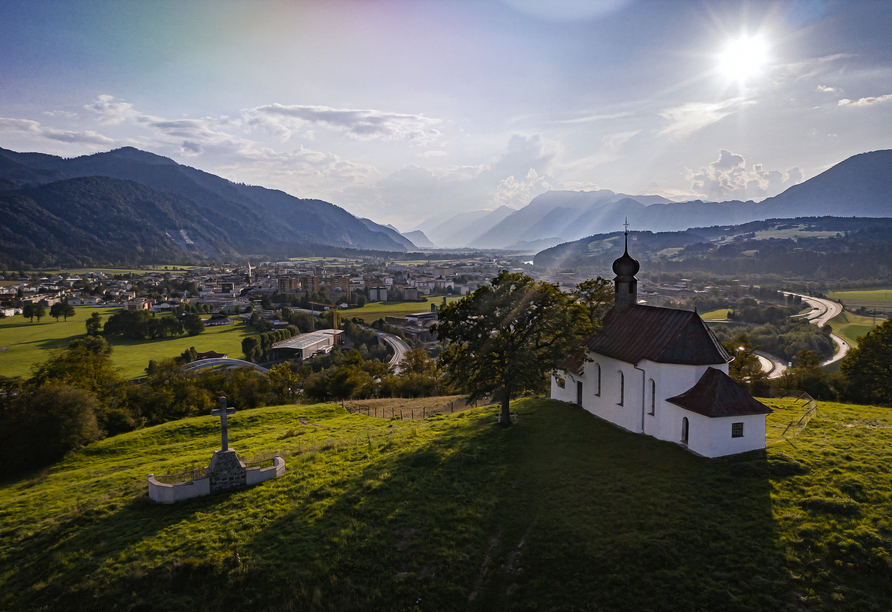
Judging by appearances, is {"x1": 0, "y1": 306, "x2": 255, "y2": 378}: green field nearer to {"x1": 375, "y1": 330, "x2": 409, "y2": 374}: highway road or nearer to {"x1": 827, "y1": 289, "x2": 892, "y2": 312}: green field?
{"x1": 375, "y1": 330, "x2": 409, "y2": 374}: highway road

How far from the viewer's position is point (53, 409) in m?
28.1

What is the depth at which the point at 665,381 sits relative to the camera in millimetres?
23094

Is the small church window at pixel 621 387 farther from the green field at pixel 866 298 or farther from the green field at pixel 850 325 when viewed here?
the green field at pixel 866 298

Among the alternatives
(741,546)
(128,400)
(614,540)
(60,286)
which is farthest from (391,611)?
(60,286)

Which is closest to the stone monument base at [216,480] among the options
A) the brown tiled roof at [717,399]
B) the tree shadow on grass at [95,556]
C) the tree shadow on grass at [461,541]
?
the tree shadow on grass at [95,556]

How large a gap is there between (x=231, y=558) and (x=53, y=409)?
23757 millimetres

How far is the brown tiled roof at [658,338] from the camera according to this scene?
2280 centimetres

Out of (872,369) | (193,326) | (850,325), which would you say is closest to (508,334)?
(872,369)

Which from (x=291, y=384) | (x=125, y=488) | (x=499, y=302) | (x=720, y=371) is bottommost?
(x=291, y=384)

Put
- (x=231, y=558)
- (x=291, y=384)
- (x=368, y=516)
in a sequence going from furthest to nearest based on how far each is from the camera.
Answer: (x=291, y=384) → (x=368, y=516) → (x=231, y=558)

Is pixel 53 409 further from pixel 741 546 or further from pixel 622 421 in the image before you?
pixel 741 546

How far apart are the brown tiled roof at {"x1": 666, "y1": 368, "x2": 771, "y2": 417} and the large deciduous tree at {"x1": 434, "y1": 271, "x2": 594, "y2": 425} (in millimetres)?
6250

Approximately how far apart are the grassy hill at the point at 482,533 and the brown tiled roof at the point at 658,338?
186 inches

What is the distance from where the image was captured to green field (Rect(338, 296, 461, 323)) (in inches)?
4778
